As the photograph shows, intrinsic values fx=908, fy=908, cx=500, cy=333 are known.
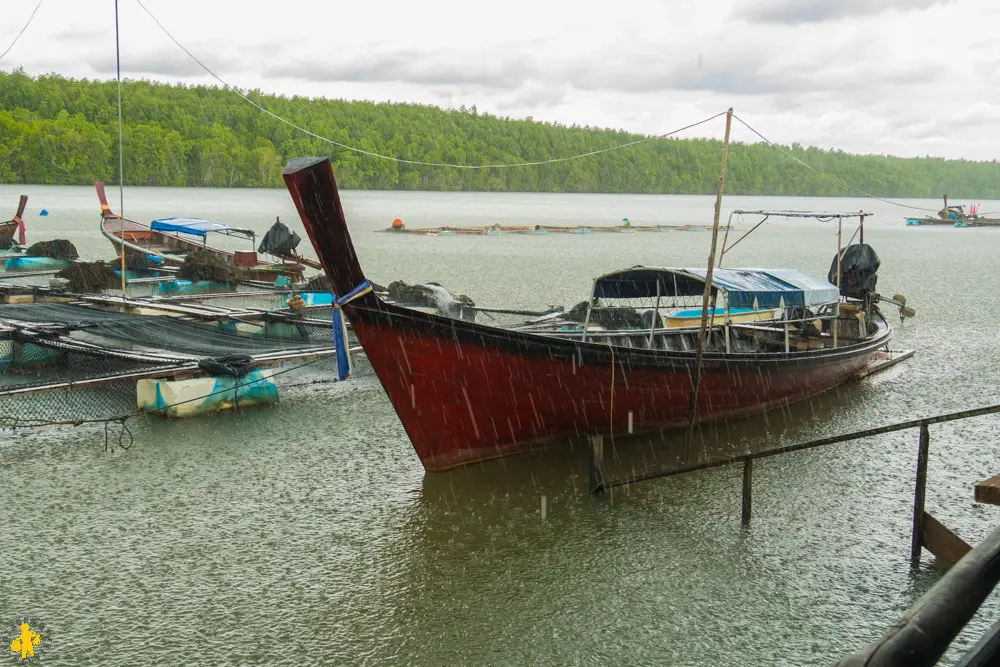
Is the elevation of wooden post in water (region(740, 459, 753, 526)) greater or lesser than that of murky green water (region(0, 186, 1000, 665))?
greater

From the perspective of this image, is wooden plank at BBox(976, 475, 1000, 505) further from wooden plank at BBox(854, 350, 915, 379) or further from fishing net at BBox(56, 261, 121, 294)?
fishing net at BBox(56, 261, 121, 294)

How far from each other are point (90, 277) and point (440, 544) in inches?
710

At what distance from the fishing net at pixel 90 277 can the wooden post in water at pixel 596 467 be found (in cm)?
1695

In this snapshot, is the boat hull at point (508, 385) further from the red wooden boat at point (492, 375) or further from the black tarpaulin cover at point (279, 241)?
the black tarpaulin cover at point (279, 241)

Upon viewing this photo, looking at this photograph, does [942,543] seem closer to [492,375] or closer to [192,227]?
[492,375]

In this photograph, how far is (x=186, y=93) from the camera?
123m

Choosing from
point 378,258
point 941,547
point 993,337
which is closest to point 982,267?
point 993,337

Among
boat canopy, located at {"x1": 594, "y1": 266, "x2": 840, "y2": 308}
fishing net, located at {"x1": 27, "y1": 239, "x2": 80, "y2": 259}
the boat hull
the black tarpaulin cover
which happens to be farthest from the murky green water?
fishing net, located at {"x1": 27, "y1": 239, "x2": 80, "y2": 259}

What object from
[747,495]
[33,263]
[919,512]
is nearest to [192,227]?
[33,263]

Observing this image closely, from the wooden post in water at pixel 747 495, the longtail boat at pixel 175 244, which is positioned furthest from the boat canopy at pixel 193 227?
the wooden post in water at pixel 747 495

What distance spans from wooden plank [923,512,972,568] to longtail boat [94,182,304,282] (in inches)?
833

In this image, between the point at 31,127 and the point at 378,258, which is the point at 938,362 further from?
the point at 31,127

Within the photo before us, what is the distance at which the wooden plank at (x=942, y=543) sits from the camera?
7.87m

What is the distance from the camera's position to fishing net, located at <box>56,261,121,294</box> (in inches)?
896
